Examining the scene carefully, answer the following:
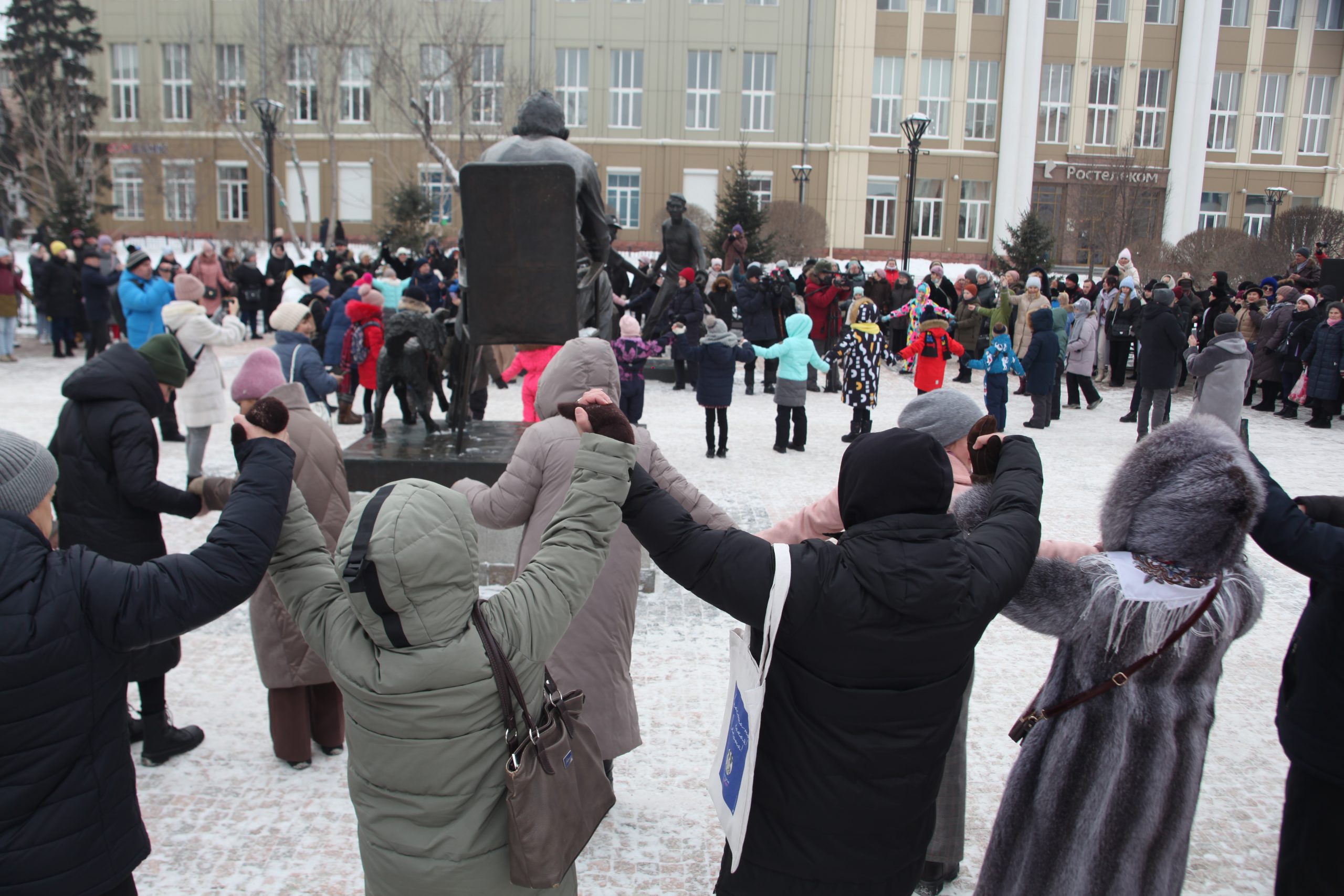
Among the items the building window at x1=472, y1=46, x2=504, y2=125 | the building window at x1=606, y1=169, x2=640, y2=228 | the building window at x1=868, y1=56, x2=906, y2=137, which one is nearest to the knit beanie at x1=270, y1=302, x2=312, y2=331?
→ the building window at x1=472, y1=46, x2=504, y2=125

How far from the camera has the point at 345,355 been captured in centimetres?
990

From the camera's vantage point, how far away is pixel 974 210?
3716cm

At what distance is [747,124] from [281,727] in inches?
1431

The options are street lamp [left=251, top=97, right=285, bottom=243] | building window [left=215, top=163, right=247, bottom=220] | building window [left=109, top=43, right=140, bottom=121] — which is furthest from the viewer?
building window [left=215, top=163, right=247, bottom=220]

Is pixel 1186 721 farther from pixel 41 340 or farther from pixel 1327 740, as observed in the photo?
pixel 41 340

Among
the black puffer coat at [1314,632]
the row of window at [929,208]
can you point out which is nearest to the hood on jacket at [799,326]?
the black puffer coat at [1314,632]

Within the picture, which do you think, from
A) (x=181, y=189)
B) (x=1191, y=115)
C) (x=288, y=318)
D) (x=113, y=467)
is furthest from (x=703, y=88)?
(x=113, y=467)

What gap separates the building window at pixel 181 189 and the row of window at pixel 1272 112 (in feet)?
129

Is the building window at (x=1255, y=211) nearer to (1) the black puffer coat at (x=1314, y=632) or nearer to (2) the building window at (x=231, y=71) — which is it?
(2) the building window at (x=231, y=71)

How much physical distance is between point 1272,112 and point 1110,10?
7.79 meters

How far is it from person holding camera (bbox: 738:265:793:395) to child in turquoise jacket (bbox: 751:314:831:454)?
3767 millimetres

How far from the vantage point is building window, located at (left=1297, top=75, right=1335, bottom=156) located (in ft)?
121

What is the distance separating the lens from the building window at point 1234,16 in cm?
3634

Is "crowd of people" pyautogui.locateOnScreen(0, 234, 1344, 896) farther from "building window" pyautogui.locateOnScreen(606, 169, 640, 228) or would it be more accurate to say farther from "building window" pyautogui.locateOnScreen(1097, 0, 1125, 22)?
"building window" pyautogui.locateOnScreen(1097, 0, 1125, 22)
